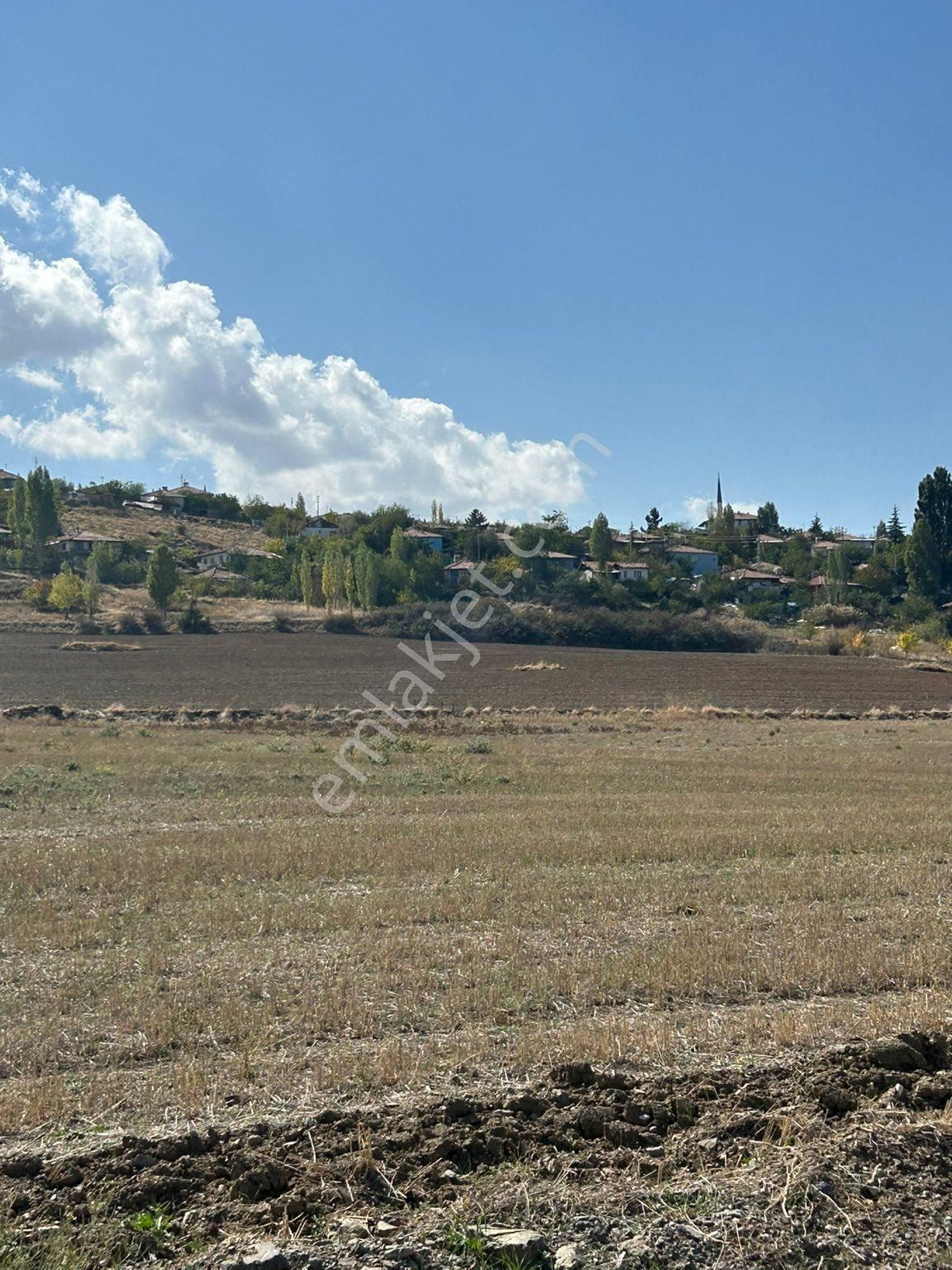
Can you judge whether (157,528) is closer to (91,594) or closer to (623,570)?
(91,594)

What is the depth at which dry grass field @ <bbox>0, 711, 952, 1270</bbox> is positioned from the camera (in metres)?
5.82

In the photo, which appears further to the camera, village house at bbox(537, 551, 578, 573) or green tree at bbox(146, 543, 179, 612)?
village house at bbox(537, 551, 578, 573)

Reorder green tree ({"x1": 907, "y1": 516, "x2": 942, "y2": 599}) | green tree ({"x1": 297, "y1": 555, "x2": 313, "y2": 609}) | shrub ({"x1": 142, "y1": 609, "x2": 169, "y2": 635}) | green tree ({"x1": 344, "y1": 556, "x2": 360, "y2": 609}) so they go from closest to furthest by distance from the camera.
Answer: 1. shrub ({"x1": 142, "y1": 609, "x2": 169, "y2": 635})
2. green tree ({"x1": 344, "y1": 556, "x2": 360, "y2": 609})
3. green tree ({"x1": 297, "y1": 555, "x2": 313, "y2": 609})
4. green tree ({"x1": 907, "y1": 516, "x2": 942, "y2": 599})

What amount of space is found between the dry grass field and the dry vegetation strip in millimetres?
41

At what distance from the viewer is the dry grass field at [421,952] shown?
19.1 feet

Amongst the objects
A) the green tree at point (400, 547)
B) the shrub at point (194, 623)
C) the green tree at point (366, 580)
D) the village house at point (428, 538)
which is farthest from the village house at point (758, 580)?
the shrub at point (194, 623)

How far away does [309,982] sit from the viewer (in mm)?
8305

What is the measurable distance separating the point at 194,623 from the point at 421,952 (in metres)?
82.0

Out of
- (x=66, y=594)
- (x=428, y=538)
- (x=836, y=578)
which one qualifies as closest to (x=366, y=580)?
(x=66, y=594)

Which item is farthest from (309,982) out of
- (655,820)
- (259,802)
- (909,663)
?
(909,663)

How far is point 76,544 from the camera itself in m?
120

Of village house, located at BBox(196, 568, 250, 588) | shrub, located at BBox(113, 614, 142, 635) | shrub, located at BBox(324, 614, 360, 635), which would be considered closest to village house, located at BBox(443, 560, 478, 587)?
shrub, located at BBox(324, 614, 360, 635)

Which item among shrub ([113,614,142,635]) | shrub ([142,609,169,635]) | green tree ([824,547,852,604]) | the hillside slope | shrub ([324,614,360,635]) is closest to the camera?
shrub ([113,614,142,635])

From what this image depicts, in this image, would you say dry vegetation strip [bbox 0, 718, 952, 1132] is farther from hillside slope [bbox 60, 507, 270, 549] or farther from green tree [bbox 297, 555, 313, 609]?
hillside slope [bbox 60, 507, 270, 549]
